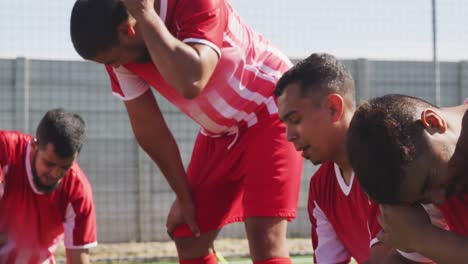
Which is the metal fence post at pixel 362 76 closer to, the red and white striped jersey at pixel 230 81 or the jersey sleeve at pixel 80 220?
the jersey sleeve at pixel 80 220

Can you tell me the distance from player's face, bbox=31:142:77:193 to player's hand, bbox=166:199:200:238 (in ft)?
4.45

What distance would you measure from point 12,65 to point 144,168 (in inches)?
75.3

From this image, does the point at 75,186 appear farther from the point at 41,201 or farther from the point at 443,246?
the point at 443,246

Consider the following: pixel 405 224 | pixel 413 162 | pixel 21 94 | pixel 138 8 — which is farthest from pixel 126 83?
pixel 21 94

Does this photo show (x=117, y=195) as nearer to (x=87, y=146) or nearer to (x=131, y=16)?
(x=87, y=146)

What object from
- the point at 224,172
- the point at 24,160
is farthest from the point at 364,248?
the point at 24,160

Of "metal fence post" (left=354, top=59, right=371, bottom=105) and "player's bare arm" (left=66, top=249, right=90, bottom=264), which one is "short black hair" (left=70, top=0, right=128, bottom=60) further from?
"metal fence post" (left=354, top=59, right=371, bottom=105)

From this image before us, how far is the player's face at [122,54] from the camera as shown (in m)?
3.93

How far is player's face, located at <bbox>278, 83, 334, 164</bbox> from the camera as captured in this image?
13.0ft

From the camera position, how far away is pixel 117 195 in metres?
11.6

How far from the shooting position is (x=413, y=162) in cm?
288

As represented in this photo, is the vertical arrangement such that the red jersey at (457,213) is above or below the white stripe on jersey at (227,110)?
below

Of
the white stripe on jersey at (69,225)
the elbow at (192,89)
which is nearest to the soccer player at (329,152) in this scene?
the elbow at (192,89)

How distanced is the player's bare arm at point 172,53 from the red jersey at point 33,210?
2.74m
